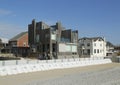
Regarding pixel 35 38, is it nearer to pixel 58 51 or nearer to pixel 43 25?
pixel 43 25

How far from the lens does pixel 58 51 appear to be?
57.3m

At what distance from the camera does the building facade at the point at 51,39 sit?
57938 mm

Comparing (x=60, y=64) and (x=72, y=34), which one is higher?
(x=72, y=34)

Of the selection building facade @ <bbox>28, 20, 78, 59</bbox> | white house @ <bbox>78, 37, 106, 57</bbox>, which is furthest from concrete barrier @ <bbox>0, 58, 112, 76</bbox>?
white house @ <bbox>78, 37, 106, 57</bbox>

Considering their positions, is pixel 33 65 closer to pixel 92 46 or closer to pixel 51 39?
pixel 51 39

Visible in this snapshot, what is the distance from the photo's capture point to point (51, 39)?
190 feet

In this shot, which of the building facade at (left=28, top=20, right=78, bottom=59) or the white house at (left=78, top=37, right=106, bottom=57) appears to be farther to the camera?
the white house at (left=78, top=37, right=106, bottom=57)

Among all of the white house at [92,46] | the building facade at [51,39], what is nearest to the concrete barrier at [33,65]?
the building facade at [51,39]

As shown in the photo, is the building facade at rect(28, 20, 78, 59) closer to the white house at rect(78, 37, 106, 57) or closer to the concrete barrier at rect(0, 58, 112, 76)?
the concrete barrier at rect(0, 58, 112, 76)

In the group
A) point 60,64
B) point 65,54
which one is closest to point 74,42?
point 65,54

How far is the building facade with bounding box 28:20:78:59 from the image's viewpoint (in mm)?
57938

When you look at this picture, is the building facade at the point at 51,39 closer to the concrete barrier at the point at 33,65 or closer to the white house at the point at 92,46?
the concrete barrier at the point at 33,65

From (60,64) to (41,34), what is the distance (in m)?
29.5

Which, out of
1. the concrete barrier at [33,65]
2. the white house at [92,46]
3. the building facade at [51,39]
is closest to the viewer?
the concrete barrier at [33,65]
